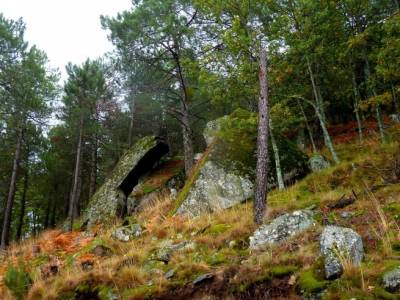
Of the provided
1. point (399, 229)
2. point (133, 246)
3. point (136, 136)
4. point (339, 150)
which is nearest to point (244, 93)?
point (339, 150)

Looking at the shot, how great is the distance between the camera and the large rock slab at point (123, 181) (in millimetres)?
16719

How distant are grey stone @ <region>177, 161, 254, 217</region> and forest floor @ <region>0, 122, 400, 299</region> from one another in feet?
2.48

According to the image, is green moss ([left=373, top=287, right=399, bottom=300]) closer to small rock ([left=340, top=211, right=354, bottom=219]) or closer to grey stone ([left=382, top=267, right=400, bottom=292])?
grey stone ([left=382, top=267, right=400, bottom=292])

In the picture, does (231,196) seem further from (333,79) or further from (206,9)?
(333,79)

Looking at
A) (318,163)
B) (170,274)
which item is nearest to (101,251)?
(170,274)

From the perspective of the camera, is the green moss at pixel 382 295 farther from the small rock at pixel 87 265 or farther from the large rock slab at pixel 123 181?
the large rock slab at pixel 123 181

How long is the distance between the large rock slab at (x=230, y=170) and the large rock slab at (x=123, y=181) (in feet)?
16.1

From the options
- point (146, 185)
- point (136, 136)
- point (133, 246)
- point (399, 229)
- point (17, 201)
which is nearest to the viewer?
point (399, 229)

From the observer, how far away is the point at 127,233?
1039 centimetres

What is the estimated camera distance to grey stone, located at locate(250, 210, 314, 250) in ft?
23.0

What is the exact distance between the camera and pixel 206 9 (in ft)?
40.3

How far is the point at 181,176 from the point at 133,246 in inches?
354

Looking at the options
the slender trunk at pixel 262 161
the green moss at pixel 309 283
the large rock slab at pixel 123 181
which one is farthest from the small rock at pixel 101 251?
the large rock slab at pixel 123 181

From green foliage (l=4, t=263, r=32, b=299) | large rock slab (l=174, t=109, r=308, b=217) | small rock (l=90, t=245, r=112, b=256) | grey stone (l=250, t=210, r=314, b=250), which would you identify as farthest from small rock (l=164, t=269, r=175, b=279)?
large rock slab (l=174, t=109, r=308, b=217)
